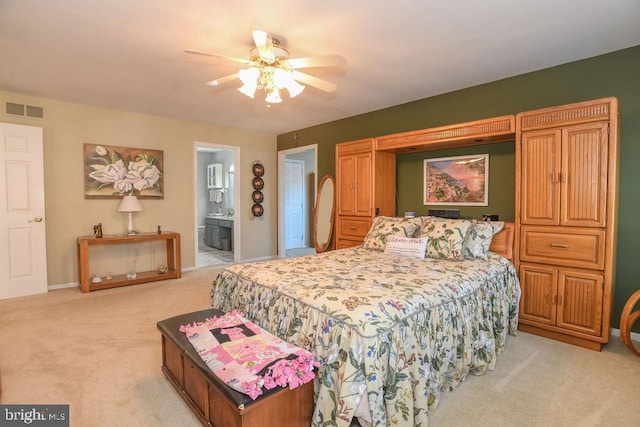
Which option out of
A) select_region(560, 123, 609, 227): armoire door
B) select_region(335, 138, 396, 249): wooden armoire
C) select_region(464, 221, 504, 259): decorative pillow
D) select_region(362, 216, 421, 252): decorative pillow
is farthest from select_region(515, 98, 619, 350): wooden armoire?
select_region(335, 138, 396, 249): wooden armoire

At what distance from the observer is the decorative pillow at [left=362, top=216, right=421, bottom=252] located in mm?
3504

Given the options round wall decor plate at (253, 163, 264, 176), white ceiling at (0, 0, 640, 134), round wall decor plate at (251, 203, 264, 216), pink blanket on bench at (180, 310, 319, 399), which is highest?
white ceiling at (0, 0, 640, 134)

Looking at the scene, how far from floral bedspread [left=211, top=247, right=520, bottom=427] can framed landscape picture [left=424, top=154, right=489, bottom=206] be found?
104 cm

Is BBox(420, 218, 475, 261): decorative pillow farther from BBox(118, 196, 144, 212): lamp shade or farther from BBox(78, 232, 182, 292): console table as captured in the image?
BBox(118, 196, 144, 212): lamp shade

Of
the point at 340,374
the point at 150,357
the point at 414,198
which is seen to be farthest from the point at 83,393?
the point at 414,198

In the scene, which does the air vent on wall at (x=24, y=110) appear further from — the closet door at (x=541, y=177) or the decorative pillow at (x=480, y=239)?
the closet door at (x=541, y=177)

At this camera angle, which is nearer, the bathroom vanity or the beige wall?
the beige wall

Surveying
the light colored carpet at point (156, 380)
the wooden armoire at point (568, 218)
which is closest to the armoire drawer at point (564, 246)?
the wooden armoire at point (568, 218)

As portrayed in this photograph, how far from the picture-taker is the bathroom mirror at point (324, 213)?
5133 millimetres

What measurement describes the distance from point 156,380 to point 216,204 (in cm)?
657

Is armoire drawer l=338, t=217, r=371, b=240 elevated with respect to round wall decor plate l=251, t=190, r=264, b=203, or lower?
lower

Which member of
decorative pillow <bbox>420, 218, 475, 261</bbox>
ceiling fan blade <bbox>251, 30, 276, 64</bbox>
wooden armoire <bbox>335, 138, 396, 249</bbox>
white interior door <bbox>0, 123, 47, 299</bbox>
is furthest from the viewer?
wooden armoire <bbox>335, 138, 396, 249</bbox>

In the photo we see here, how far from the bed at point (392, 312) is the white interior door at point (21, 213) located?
303cm

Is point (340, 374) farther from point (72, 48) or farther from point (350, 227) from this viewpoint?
point (72, 48)
